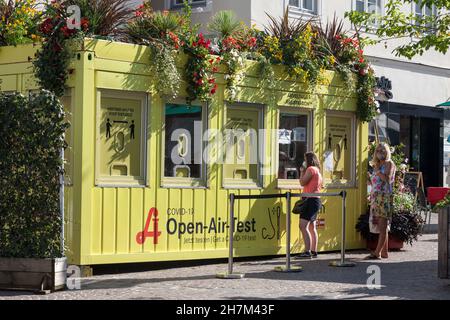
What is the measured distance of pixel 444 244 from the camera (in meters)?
11.8

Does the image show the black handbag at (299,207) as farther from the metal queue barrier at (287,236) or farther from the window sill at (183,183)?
the window sill at (183,183)

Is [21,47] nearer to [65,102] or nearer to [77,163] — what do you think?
[65,102]

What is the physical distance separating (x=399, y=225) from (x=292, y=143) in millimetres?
2384

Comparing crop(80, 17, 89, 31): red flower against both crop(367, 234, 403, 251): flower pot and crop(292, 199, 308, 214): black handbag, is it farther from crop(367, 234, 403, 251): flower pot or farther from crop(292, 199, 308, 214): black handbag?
crop(367, 234, 403, 251): flower pot

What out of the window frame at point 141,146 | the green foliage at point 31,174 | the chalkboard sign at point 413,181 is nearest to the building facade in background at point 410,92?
the chalkboard sign at point 413,181

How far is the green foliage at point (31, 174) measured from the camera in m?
11.1

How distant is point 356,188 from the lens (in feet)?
55.5

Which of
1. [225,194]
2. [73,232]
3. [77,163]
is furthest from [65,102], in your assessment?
[225,194]

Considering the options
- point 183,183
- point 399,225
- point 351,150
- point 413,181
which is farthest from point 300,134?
point 413,181

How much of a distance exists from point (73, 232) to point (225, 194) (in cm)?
272

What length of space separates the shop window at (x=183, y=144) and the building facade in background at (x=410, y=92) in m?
13.2

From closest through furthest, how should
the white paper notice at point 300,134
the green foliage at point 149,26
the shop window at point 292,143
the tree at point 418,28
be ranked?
1. the green foliage at point 149,26
2. the tree at point 418,28
3. the shop window at point 292,143
4. the white paper notice at point 300,134

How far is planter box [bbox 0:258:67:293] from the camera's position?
35.8ft

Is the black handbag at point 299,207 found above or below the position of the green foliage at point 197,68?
below
